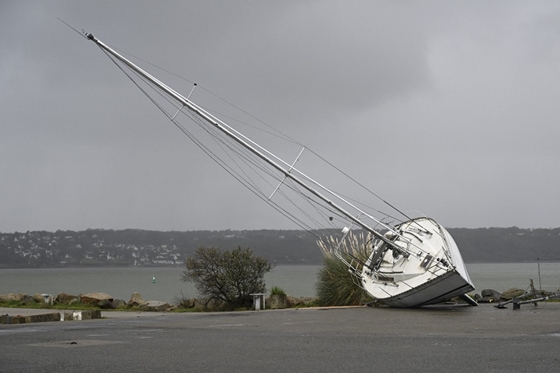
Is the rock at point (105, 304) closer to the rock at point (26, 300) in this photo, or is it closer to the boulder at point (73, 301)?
the boulder at point (73, 301)

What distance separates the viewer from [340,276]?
26.0 m

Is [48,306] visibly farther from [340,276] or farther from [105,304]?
[340,276]

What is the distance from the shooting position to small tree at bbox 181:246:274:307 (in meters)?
27.3

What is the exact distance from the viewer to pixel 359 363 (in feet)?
29.4

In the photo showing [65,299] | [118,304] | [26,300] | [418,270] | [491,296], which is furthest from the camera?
[26,300]

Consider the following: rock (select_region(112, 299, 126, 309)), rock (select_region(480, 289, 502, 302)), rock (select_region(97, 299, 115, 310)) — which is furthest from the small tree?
rock (select_region(480, 289, 502, 302))

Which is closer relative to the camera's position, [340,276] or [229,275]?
[340,276]

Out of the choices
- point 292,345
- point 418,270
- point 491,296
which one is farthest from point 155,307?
point 292,345

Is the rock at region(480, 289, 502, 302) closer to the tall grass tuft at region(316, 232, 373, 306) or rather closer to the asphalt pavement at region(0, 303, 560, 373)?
the tall grass tuft at region(316, 232, 373, 306)

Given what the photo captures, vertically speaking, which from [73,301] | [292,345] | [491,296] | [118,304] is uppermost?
[73,301]

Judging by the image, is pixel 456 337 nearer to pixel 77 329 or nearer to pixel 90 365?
pixel 90 365

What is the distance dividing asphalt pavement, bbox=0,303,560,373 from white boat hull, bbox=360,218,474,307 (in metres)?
4.13

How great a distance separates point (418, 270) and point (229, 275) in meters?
7.82

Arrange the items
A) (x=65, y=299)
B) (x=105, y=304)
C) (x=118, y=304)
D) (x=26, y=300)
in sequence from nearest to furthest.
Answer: (x=105, y=304) < (x=118, y=304) < (x=65, y=299) < (x=26, y=300)
